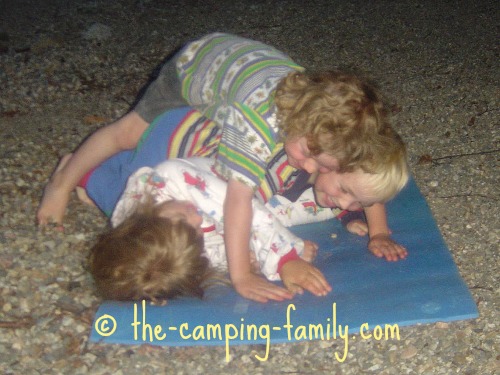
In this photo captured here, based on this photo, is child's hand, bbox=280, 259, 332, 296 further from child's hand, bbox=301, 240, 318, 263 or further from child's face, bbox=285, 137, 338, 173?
child's face, bbox=285, 137, 338, 173

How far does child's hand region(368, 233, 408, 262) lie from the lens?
2.41 metres

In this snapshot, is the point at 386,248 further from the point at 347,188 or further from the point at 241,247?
the point at 241,247

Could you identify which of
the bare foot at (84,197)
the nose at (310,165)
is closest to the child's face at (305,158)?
the nose at (310,165)

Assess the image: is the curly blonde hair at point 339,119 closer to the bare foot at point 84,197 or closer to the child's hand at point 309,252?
the child's hand at point 309,252

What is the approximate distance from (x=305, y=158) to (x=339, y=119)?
0.19m

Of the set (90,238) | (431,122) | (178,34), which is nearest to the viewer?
(90,238)

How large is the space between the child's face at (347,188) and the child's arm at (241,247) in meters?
0.29

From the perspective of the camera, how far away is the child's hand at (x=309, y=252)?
2.39 m

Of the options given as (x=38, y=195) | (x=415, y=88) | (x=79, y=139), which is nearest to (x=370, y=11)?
(x=415, y=88)

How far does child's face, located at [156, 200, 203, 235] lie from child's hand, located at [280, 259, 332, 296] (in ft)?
1.11

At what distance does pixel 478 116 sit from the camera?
11.8 feet

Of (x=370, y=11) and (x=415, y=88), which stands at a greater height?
(x=370, y=11)

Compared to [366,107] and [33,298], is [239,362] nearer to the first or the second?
[33,298]

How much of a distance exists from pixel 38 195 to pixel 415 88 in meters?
2.30
